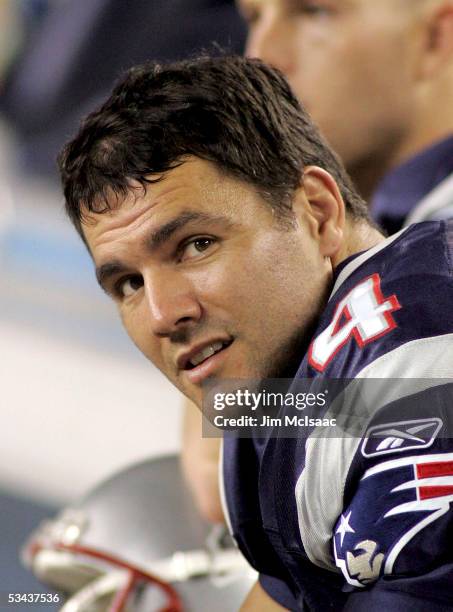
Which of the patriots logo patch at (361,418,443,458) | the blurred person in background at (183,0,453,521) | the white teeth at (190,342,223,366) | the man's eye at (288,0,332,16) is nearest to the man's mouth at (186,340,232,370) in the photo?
the white teeth at (190,342,223,366)

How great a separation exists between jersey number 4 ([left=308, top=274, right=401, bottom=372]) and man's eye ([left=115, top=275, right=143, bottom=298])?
0.11 m

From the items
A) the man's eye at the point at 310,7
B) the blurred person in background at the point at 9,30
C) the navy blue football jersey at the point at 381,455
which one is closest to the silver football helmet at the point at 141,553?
the navy blue football jersey at the point at 381,455

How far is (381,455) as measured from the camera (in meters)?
0.52

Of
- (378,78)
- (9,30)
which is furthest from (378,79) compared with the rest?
(9,30)

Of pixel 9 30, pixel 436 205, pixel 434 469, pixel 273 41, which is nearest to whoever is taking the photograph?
pixel 434 469

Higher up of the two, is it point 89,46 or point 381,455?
point 89,46

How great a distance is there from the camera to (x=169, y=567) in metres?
0.98

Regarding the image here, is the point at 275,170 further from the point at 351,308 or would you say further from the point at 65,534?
the point at 65,534

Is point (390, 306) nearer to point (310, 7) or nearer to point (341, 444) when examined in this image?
point (341, 444)

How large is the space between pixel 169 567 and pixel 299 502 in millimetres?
454

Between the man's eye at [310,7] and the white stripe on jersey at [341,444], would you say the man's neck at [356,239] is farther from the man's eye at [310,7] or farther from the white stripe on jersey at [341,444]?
the man's eye at [310,7]

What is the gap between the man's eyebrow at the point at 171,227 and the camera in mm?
573

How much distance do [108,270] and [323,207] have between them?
0.46ft

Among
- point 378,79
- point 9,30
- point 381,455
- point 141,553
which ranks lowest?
point 141,553
